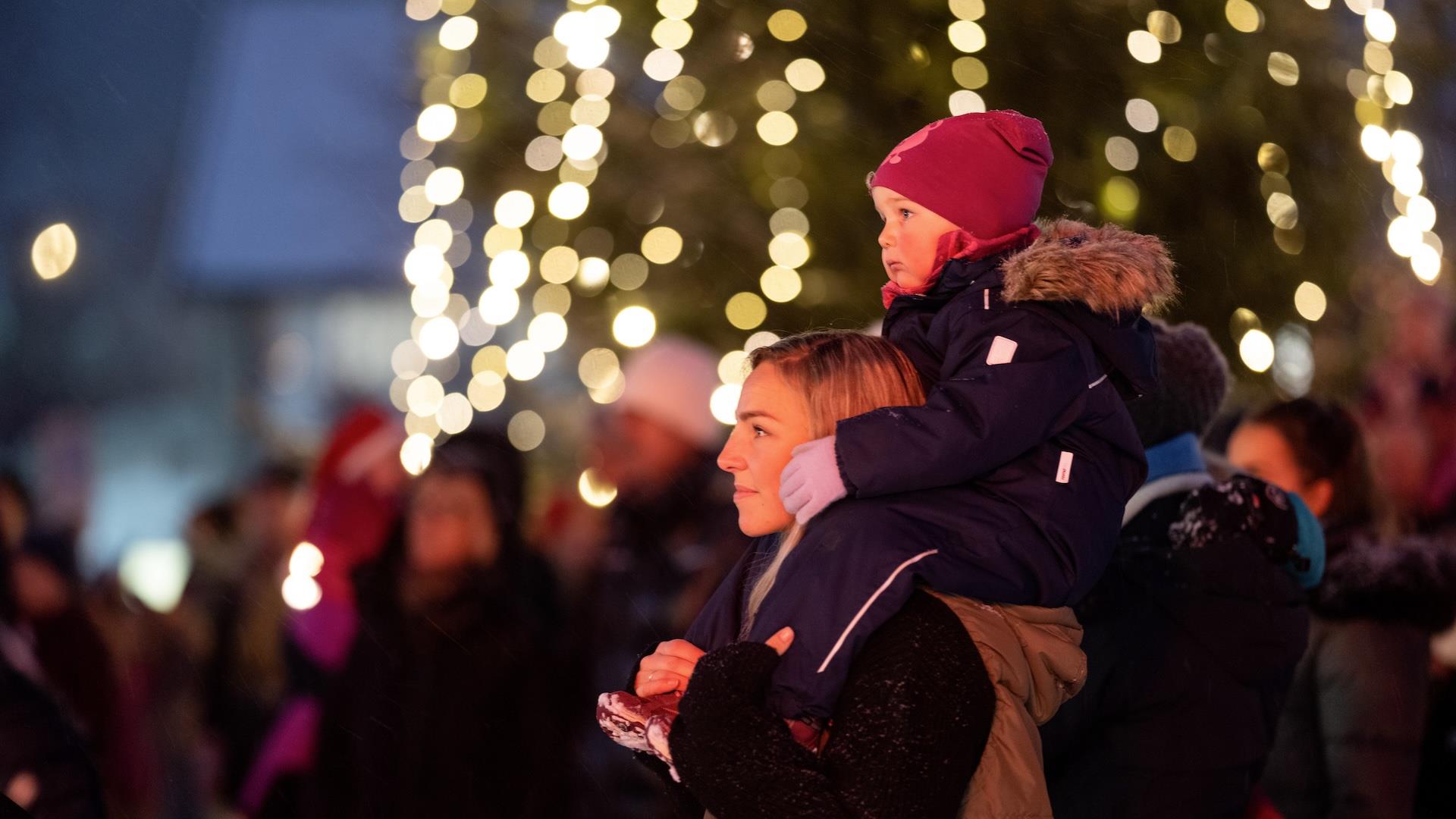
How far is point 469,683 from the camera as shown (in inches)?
200

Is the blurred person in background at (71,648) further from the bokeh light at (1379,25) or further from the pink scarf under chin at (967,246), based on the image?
the bokeh light at (1379,25)

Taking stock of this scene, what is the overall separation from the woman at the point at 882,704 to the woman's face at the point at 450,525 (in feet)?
9.90

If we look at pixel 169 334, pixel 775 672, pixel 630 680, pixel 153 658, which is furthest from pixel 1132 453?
pixel 169 334

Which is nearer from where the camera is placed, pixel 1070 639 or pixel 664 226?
pixel 1070 639

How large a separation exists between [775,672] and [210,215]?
1089 inches

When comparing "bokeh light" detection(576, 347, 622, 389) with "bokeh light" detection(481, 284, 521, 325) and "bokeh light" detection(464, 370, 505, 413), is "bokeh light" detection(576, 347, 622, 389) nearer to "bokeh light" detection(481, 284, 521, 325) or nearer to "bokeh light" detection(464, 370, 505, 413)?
"bokeh light" detection(481, 284, 521, 325)

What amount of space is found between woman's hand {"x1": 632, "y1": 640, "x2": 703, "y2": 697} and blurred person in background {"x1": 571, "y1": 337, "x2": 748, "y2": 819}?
2.42 m

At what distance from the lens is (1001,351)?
2.37 m

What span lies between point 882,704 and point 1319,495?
220cm

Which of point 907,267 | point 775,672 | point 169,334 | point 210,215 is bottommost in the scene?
point 169,334

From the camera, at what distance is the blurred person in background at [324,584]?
555cm

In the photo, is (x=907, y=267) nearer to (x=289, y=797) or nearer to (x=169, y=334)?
(x=289, y=797)

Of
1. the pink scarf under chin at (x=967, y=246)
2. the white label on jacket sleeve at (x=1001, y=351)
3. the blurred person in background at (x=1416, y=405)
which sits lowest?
the blurred person in background at (x=1416, y=405)

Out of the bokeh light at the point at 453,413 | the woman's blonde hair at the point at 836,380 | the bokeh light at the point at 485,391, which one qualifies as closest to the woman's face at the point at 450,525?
the woman's blonde hair at the point at 836,380
